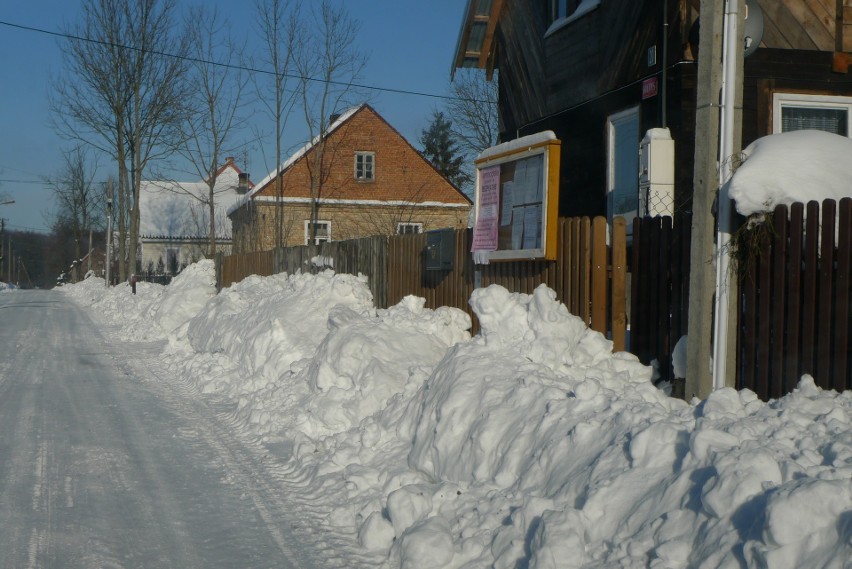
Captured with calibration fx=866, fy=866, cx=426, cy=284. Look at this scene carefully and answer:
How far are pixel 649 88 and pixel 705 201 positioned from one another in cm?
555

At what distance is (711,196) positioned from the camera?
661 centimetres

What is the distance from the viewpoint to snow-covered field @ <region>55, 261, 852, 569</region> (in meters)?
3.83

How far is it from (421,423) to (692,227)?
2638 mm

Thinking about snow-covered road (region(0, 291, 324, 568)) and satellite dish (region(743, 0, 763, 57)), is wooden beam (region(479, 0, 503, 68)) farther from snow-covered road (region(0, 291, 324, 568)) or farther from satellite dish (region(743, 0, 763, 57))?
snow-covered road (region(0, 291, 324, 568))

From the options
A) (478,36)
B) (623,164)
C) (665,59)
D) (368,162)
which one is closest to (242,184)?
(368,162)

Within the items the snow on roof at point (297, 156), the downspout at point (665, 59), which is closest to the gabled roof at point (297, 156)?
the snow on roof at point (297, 156)

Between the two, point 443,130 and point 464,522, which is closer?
point 464,522

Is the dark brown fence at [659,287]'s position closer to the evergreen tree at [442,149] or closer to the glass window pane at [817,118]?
the glass window pane at [817,118]

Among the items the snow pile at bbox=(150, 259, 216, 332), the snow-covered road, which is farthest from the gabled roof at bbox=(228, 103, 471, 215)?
the snow-covered road

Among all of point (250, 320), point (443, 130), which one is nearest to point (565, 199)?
point (250, 320)

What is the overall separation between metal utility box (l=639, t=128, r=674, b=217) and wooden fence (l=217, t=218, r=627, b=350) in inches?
53.5

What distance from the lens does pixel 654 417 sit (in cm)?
495

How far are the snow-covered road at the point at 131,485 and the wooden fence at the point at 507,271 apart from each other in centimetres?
325

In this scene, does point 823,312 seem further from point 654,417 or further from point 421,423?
point 421,423
